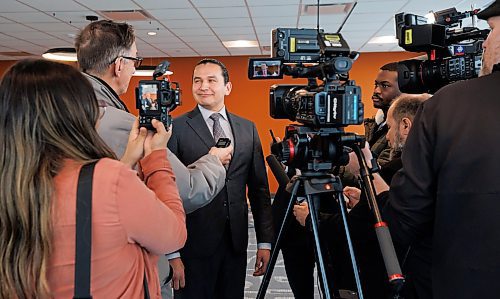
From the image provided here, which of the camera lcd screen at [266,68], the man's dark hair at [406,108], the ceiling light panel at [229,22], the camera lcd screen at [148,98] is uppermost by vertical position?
the ceiling light panel at [229,22]

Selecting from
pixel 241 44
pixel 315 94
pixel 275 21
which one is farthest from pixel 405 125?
pixel 241 44

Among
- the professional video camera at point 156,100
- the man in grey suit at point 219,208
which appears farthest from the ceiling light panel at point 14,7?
the professional video camera at point 156,100

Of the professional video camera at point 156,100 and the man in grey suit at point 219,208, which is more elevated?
the professional video camera at point 156,100

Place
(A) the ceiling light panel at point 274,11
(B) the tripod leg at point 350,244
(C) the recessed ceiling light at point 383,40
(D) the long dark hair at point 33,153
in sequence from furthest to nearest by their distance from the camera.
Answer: (C) the recessed ceiling light at point 383,40 < (A) the ceiling light panel at point 274,11 < (B) the tripod leg at point 350,244 < (D) the long dark hair at point 33,153

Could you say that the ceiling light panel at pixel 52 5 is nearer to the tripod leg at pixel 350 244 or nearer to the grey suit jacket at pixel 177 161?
the grey suit jacket at pixel 177 161

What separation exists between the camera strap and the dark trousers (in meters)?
1.15

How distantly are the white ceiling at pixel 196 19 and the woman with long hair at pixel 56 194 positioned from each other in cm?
431

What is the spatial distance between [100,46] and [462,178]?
1.05 metres

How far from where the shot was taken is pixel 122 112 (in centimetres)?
127

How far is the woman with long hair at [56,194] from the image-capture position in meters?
0.83

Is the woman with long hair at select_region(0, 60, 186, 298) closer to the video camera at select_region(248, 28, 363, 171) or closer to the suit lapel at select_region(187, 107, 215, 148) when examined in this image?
the video camera at select_region(248, 28, 363, 171)

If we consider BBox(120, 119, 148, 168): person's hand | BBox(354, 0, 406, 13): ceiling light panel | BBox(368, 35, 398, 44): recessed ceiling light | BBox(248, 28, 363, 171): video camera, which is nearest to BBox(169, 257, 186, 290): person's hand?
BBox(248, 28, 363, 171): video camera

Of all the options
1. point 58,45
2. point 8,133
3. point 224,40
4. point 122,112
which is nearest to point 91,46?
point 122,112

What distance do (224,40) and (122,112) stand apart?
20.1 ft
